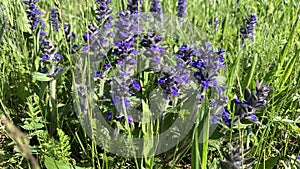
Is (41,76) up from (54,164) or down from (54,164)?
up

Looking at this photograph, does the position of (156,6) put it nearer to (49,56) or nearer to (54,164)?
(49,56)

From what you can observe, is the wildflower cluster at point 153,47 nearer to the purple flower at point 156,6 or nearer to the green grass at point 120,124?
the green grass at point 120,124

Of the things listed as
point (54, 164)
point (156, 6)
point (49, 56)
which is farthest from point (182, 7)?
point (54, 164)

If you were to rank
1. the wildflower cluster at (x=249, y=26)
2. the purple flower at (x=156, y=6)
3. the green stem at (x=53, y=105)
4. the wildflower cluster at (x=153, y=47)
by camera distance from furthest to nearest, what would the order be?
the purple flower at (x=156, y=6)
the wildflower cluster at (x=249, y=26)
the green stem at (x=53, y=105)
the wildflower cluster at (x=153, y=47)

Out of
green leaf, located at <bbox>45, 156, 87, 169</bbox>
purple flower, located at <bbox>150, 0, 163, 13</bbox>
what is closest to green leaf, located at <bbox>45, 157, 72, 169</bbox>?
green leaf, located at <bbox>45, 156, 87, 169</bbox>

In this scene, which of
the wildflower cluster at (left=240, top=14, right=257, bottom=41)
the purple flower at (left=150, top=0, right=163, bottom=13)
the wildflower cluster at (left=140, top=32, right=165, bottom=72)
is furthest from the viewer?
the purple flower at (left=150, top=0, right=163, bottom=13)

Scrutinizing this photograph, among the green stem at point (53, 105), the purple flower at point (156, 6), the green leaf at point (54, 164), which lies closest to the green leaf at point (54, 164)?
the green leaf at point (54, 164)

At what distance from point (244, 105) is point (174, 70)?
391mm

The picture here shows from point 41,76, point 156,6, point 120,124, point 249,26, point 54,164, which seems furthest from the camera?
point 156,6

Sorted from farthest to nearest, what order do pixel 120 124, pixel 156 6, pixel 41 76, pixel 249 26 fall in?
pixel 156 6, pixel 249 26, pixel 41 76, pixel 120 124

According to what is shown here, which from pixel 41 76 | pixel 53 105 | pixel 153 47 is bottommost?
pixel 53 105

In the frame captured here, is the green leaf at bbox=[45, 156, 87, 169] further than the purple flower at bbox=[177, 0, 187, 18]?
No

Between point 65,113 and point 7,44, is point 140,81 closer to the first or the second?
point 65,113

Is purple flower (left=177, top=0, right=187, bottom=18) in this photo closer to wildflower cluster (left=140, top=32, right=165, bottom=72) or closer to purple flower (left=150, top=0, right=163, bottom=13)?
purple flower (left=150, top=0, right=163, bottom=13)
